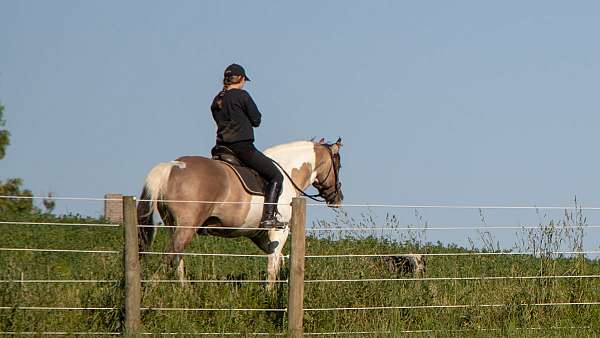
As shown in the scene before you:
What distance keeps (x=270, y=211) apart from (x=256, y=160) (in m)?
0.63

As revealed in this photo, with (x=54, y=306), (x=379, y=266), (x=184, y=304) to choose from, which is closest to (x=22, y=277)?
(x=54, y=306)

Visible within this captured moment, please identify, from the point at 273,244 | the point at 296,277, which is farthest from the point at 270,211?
the point at 296,277

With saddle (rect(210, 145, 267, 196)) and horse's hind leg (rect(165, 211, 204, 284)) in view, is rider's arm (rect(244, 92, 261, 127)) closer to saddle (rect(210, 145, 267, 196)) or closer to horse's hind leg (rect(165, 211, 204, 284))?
saddle (rect(210, 145, 267, 196))

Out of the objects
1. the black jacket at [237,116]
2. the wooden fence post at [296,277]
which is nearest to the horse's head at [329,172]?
the black jacket at [237,116]

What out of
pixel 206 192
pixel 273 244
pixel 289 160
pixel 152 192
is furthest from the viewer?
pixel 289 160

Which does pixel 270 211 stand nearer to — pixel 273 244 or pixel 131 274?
pixel 273 244

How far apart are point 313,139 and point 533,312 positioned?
408cm

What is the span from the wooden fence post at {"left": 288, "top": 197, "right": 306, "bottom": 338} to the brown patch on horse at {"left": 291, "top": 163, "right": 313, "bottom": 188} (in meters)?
2.97

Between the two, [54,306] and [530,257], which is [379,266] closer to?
[530,257]

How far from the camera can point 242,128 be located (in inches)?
529

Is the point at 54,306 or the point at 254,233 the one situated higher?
the point at 254,233

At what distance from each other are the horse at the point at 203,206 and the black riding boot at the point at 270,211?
7cm

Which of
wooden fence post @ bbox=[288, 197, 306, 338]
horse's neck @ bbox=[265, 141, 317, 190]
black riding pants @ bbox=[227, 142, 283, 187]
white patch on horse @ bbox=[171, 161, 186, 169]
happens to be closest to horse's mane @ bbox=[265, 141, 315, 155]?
horse's neck @ bbox=[265, 141, 317, 190]

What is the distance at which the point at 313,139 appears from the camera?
15.5 m
